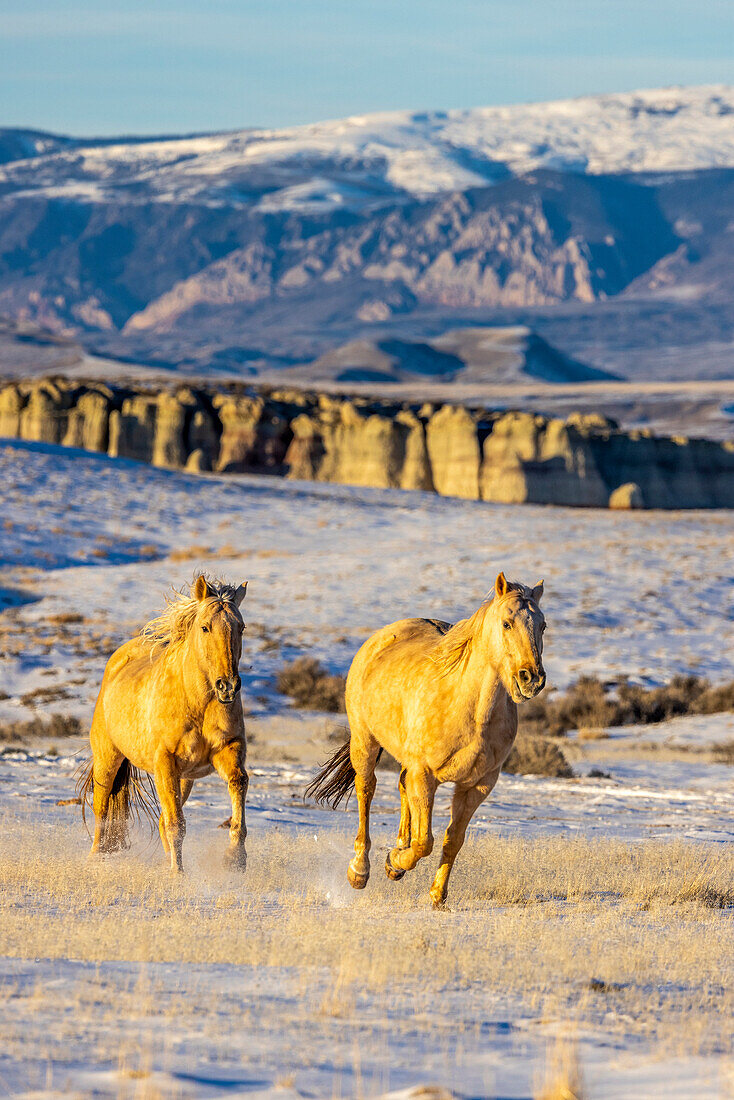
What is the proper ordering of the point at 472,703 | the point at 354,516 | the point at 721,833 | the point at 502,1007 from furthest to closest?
1. the point at 354,516
2. the point at 721,833
3. the point at 472,703
4. the point at 502,1007

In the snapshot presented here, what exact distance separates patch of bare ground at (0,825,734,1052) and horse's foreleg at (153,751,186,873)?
0.78 ft

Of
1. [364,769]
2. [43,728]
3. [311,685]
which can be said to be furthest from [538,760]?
[364,769]

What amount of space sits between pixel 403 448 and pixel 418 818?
50174 mm

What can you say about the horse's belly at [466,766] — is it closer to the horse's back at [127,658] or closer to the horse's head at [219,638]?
the horse's head at [219,638]

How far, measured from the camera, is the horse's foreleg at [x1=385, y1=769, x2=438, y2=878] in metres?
9.38

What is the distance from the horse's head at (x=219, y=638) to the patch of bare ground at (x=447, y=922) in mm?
1433

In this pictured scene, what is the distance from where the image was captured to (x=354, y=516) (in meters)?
43.4

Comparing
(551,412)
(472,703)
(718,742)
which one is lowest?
(718,742)

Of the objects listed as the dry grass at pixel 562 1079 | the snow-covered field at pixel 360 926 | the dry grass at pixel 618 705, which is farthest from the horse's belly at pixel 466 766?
the dry grass at pixel 618 705

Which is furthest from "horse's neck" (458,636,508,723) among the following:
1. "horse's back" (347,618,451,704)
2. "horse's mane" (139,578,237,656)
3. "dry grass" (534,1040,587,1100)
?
"dry grass" (534,1040,587,1100)

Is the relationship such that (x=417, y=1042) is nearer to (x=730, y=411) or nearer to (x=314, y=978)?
(x=314, y=978)

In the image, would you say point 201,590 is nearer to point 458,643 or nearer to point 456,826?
point 458,643

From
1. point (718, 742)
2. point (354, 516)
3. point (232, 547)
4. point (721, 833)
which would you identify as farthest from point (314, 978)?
point (354, 516)

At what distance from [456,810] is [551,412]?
490 ft
